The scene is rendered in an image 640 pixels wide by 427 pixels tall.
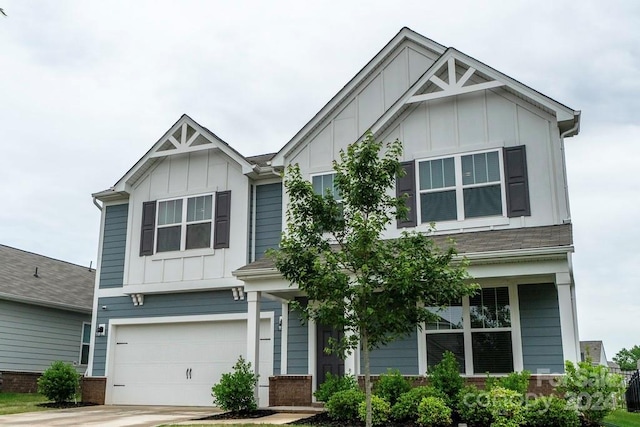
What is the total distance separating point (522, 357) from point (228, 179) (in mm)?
8408

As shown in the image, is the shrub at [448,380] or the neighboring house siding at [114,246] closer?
the shrub at [448,380]

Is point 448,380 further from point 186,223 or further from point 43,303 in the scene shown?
point 43,303

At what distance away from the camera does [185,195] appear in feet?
55.3

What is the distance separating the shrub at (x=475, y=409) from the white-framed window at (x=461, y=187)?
4338 millimetres

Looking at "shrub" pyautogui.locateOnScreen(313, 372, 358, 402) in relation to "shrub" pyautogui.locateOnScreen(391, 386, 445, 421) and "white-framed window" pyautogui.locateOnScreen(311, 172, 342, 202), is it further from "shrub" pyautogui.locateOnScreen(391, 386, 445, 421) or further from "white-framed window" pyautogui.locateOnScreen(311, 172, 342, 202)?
"white-framed window" pyautogui.locateOnScreen(311, 172, 342, 202)

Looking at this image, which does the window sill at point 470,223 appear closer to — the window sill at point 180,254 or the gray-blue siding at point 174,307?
the gray-blue siding at point 174,307

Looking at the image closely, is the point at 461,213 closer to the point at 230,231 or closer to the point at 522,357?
the point at 522,357

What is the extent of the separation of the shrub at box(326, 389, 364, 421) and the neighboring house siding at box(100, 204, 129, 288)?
28.3ft

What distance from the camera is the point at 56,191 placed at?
2492 cm

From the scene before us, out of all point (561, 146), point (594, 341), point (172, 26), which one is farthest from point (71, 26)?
point (594, 341)

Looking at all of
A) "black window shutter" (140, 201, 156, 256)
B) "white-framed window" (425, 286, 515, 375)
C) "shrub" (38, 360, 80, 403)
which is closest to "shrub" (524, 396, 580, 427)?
"white-framed window" (425, 286, 515, 375)

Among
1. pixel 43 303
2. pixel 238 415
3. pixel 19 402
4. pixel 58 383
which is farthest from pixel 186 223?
pixel 43 303

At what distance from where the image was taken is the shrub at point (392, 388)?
11.1 meters

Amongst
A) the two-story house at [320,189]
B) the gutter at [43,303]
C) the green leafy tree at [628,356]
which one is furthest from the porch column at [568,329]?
the green leafy tree at [628,356]
